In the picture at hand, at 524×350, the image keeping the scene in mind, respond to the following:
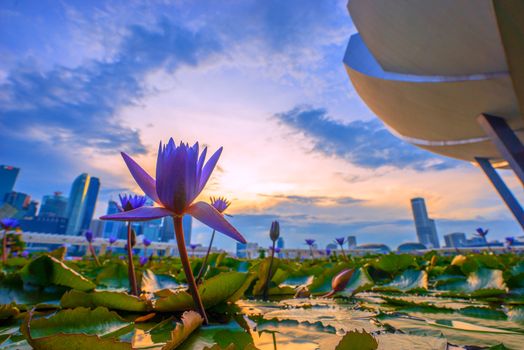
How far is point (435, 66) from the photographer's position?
902cm

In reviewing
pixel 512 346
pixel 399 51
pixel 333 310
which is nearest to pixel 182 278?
pixel 333 310

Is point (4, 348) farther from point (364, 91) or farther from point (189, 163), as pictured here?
point (364, 91)

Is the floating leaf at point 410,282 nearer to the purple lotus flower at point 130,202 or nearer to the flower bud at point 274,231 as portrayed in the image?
the flower bud at point 274,231

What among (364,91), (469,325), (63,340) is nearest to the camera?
(63,340)

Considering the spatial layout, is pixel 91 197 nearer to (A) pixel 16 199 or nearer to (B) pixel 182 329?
(A) pixel 16 199

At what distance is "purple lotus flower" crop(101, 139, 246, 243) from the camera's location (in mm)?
473

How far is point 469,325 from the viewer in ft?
2.14

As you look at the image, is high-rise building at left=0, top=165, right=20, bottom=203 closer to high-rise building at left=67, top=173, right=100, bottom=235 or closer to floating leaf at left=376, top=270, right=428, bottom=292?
high-rise building at left=67, top=173, right=100, bottom=235

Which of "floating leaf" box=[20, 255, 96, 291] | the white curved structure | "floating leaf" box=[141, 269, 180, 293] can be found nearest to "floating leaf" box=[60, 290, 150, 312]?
"floating leaf" box=[20, 255, 96, 291]

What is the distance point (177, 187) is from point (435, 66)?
36.6 ft

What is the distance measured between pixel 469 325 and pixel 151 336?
0.75 metres

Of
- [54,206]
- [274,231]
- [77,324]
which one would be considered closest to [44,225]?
[54,206]

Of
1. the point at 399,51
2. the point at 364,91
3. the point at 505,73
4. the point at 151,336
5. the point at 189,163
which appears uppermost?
the point at 364,91

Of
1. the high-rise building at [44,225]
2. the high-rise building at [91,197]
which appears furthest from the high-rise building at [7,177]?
the high-rise building at [44,225]
